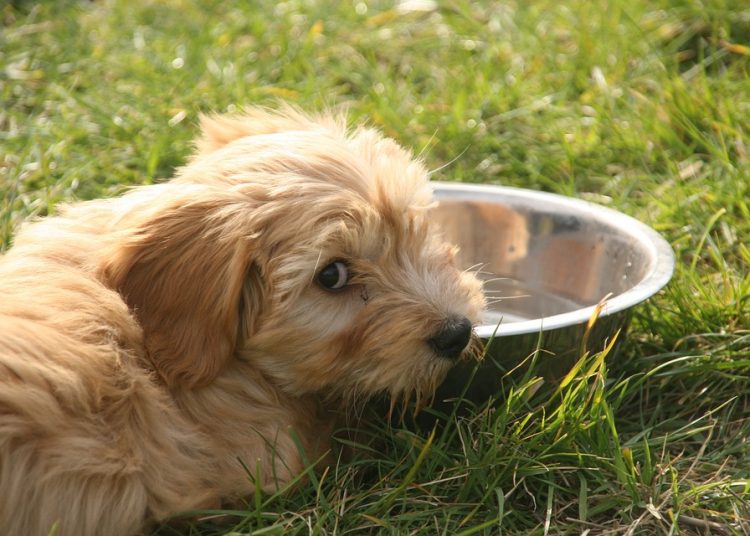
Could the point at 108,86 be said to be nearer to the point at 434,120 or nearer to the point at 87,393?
the point at 434,120

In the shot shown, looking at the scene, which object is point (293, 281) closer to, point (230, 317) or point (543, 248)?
point (230, 317)

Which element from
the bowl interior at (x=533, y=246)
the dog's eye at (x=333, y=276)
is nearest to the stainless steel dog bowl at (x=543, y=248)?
the bowl interior at (x=533, y=246)

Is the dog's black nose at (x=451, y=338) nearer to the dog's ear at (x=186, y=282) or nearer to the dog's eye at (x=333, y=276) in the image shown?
the dog's eye at (x=333, y=276)

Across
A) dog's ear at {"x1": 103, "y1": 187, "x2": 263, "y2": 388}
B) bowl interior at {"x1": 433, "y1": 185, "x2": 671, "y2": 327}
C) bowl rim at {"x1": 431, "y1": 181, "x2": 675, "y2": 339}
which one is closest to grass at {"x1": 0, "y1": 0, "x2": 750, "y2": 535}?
bowl rim at {"x1": 431, "y1": 181, "x2": 675, "y2": 339}

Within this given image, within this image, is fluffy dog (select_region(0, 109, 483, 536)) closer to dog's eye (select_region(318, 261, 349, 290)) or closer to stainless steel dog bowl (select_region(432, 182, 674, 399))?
dog's eye (select_region(318, 261, 349, 290))

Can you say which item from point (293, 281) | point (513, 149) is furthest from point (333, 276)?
point (513, 149)

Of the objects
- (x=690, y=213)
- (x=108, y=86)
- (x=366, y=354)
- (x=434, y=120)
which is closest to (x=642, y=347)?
(x=690, y=213)
